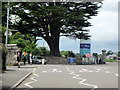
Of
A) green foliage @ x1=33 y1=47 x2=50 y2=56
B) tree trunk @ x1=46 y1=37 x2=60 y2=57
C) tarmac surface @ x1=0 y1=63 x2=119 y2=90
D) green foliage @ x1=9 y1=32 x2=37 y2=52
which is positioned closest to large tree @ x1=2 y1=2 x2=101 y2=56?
tree trunk @ x1=46 y1=37 x2=60 y2=57

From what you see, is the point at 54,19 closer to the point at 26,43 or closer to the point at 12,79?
the point at 26,43

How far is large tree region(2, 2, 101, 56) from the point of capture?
5291cm

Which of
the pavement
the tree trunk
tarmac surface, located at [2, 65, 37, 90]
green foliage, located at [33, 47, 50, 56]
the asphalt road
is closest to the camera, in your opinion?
the pavement

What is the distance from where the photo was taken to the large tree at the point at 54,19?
5291 cm

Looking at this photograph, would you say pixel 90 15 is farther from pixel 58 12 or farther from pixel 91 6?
pixel 58 12

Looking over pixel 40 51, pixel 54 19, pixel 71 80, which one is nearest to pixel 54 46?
pixel 54 19

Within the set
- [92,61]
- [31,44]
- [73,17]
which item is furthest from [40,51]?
[73,17]

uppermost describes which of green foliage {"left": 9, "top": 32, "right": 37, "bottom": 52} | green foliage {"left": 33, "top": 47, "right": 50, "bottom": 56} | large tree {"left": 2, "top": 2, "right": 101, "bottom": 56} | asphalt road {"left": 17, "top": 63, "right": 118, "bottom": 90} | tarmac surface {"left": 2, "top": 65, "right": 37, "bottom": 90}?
large tree {"left": 2, "top": 2, "right": 101, "bottom": 56}

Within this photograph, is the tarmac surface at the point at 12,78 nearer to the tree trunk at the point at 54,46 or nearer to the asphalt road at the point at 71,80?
the asphalt road at the point at 71,80

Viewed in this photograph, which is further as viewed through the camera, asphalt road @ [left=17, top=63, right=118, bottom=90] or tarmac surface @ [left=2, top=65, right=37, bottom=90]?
asphalt road @ [left=17, top=63, right=118, bottom=90]

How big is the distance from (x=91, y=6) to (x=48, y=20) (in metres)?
8.35

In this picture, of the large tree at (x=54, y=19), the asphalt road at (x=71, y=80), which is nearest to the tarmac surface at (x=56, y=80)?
the asphalt road at (x=71, y=80)

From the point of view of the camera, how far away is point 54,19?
54.1 meters

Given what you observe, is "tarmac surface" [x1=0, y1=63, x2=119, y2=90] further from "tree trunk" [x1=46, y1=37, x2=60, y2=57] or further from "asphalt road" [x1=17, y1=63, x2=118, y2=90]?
"tree trunk" [x1=46, y1=37, x2=60, y2=57]
